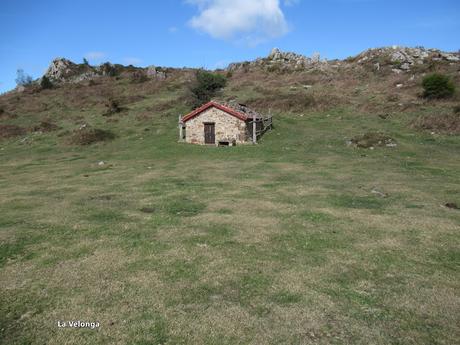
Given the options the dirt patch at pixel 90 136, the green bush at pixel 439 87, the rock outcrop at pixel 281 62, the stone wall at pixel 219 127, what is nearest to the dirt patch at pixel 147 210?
the stone wall at pixel 219 127

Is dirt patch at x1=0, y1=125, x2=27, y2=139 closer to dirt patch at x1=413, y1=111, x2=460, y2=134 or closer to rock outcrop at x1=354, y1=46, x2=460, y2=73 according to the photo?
dirt patch at x1=413, y1=111, x2=460, y2=134

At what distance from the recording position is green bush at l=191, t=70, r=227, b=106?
54.9 meters

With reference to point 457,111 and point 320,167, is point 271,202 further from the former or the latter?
point 457,111

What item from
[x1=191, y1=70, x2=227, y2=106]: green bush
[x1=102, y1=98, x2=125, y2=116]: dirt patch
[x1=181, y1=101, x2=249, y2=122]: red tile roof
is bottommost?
[x1=181, y1=101, x2=249, y2=122]: red tile roof

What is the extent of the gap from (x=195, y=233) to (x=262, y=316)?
216 inches

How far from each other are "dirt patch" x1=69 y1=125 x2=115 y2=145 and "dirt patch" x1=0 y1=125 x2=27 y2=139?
802 centimetres

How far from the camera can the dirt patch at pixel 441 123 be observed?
3556 cm

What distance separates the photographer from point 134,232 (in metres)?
13.5

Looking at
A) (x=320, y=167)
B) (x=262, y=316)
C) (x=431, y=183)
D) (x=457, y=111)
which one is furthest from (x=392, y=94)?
(x=262, y=316)

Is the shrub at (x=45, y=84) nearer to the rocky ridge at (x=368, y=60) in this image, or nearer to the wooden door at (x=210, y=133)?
the rocky ridge at (x=368, y=60)

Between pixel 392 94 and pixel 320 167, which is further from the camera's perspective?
pixel 392 94

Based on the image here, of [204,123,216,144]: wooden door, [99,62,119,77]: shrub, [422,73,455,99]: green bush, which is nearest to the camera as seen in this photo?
[204,123,216,144]: wooden door

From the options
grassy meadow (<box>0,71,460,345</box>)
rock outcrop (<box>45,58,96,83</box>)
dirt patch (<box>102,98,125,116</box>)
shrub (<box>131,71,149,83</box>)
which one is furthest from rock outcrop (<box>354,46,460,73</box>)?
rock outcrop (<box>45,58,96,83</box>)

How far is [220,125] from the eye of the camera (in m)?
37.2
